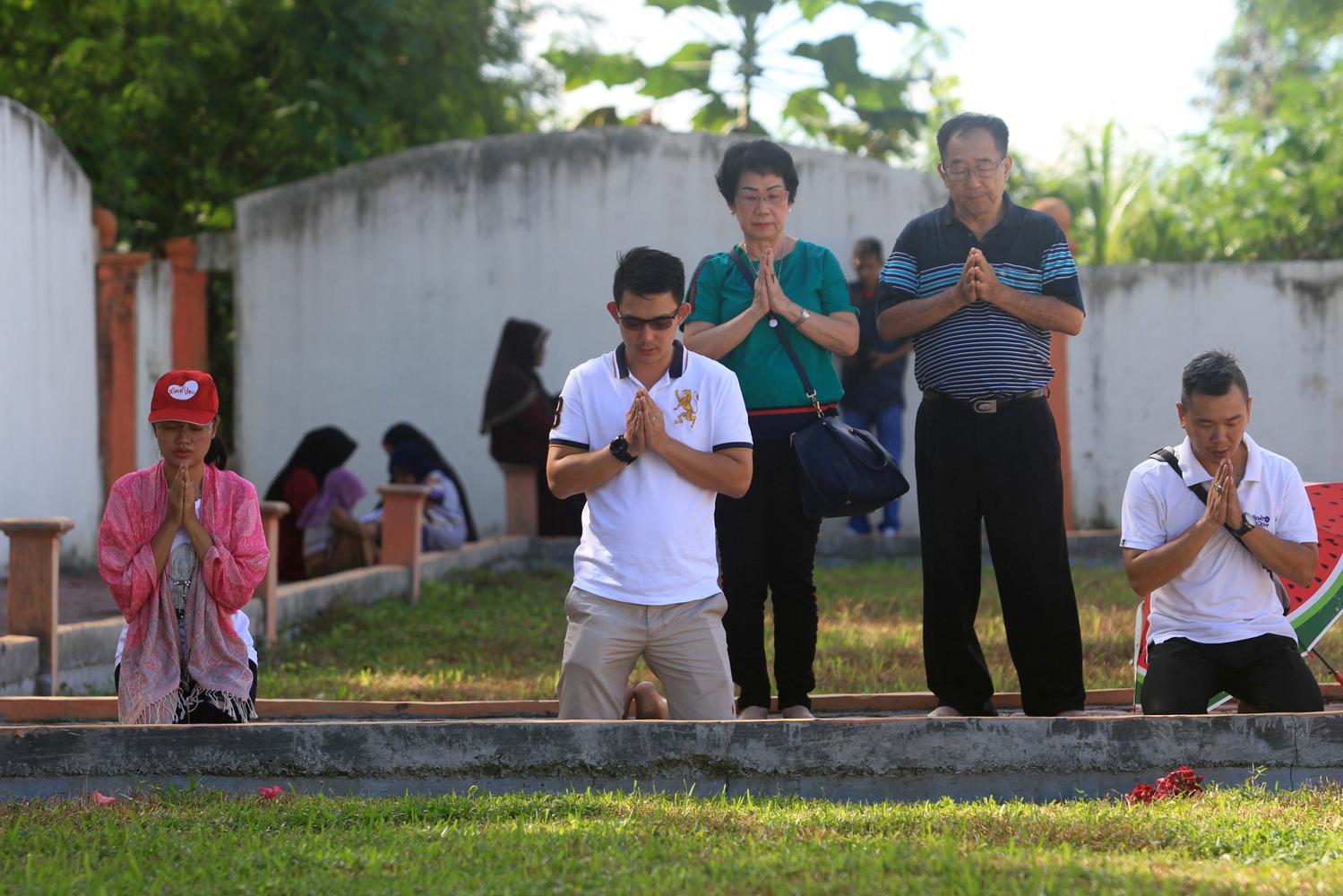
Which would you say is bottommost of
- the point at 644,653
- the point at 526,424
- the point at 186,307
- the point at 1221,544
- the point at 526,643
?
the point at 526,643

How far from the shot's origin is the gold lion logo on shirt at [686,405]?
5.41 m

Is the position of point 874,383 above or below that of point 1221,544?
above

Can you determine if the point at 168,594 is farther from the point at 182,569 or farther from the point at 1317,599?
the point at 1317,599

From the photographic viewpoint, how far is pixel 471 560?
13406mm

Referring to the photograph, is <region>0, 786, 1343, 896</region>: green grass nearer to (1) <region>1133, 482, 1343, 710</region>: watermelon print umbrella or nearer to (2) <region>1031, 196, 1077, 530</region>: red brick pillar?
(1) <region>1133, 482, 1343, 710</region>: watermelon print umbrella

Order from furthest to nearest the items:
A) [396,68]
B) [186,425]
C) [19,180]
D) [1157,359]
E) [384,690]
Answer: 1. [396,68]
2. [1157,359]
3. [19,180]
4. [384,690]
5. [186,425]

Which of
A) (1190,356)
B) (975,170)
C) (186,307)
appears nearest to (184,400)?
(975,170)

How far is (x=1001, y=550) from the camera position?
5934 mm

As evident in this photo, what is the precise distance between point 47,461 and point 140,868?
10.1m

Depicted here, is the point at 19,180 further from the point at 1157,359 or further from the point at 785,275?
the point at 1157,359

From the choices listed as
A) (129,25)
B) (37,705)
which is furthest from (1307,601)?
(129,25)

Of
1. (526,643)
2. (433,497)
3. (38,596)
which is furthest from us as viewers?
(433,497)

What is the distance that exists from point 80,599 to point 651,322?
7448 millimetres

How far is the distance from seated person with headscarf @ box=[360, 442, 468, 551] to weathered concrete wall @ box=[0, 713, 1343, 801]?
26.3 feet
